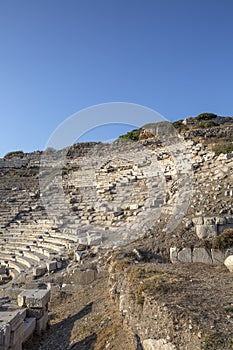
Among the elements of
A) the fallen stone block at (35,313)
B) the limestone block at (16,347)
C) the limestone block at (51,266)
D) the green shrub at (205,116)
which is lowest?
the limestone block at (16,347)

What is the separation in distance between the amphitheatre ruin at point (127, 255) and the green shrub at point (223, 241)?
2 cm

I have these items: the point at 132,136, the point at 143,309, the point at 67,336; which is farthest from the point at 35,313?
the point at 132,136

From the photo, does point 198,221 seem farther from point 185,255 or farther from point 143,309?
point 143,309

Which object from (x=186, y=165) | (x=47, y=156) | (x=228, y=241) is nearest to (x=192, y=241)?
(x=228, y=241)

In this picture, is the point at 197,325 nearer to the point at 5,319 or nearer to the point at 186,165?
the point at 5,319

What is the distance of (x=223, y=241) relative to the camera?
731 cm

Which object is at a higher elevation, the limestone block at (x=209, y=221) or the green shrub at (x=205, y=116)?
the green shrub at (x=205, y=116)

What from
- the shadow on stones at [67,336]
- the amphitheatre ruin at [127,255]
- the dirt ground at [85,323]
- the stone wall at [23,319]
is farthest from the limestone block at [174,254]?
the stone wall at [23,319]

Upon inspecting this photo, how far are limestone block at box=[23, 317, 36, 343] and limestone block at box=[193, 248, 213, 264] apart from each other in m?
3.73

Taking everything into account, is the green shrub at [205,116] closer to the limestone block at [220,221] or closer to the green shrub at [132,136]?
the green shrub at [132,136]

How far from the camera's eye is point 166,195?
13.0m

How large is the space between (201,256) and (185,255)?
0.36m

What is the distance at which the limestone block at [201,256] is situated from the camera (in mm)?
7243

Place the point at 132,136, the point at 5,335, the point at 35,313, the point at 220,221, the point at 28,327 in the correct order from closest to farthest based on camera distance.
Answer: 1. the point at 5,335
2. the point at 28,327
3. the point at 35,313
4. the point at 220,221
5. the point at 132,136
